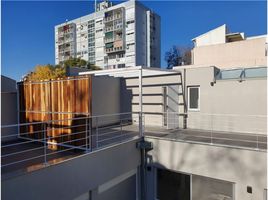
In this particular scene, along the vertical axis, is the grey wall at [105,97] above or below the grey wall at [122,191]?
above

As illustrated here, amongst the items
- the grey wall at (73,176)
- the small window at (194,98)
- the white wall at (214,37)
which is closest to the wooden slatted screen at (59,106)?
the grey wall at (73,176)

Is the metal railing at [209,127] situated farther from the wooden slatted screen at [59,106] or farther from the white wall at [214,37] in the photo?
the white wall at [214,37]

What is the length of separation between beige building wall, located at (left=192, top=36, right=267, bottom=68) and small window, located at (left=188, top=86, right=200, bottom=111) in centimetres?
563

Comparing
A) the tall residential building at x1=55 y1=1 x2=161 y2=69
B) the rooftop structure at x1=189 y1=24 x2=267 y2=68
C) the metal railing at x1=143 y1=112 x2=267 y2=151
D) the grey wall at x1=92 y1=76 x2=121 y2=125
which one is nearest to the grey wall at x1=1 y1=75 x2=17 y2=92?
the grey wall at x1=92 y1=76 x2=121 y2=125

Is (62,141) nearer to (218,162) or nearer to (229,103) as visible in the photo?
(218,162)

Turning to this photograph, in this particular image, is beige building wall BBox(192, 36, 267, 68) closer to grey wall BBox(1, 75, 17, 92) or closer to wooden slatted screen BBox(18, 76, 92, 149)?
wooden slatted screen BBox(18, 76, 92, 149)

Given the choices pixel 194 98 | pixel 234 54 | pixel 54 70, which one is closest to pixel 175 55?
pixel 54 70

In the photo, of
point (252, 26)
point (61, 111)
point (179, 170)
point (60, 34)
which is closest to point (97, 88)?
point (61, 111)

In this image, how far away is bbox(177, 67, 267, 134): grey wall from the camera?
336 inches

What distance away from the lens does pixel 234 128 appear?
9.13 metres

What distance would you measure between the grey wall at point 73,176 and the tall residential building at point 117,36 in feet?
114

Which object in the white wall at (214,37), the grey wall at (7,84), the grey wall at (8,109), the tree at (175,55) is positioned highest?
the tree at (175,55)

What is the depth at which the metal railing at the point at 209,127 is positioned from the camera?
307 inches

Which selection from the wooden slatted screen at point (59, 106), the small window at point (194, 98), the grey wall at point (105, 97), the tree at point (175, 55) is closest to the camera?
the wooden slatted screen at point (59, 106)
